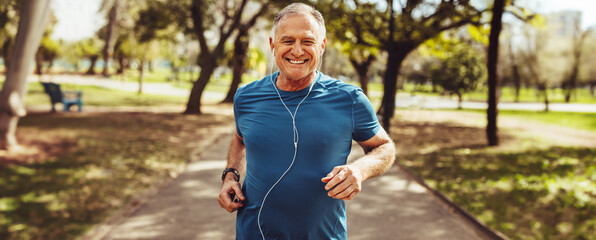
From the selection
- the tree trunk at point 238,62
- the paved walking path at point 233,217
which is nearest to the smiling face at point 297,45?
the paved walking path at point 233,217

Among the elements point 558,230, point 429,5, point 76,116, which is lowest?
point 558,230

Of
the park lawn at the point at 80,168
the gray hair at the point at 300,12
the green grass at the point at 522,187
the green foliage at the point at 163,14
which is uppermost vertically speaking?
the green foliage at the point at 163,14

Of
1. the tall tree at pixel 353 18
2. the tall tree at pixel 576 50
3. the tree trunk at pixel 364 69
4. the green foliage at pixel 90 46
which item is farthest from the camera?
the green foliage at pixel 90 46

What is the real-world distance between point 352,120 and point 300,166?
1.04ft

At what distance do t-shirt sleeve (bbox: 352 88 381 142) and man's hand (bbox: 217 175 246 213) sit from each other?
25.2 inches

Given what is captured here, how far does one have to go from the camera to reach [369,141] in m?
2.04

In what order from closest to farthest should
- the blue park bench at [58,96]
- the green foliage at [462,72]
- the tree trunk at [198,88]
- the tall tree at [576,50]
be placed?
the blue park bench at [58,96]
the tree trunk at [198,88]
the green foliage at [462,72]
the tall tree at [576,50]

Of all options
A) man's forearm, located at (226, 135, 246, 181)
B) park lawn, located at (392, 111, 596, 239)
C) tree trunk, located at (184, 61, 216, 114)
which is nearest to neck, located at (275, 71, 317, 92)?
man's forearm, located at (226, 135, 246, 181)

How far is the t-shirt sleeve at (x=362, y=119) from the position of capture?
196cm

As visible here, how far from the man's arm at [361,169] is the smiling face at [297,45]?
0.47 meters

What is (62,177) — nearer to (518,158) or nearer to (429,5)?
(518,158)

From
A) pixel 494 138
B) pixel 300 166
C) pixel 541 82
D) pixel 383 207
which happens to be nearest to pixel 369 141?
pixel 300 166

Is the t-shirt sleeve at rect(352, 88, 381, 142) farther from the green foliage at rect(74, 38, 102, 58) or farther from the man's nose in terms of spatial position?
the green foliage at rect(74, 38, 102, 58)

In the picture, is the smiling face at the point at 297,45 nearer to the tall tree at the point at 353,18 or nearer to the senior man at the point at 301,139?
the senior man at the point at 301,139
